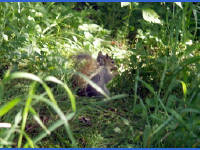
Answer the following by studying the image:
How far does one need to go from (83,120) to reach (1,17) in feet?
4.49

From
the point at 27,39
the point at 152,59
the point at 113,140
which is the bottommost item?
the point at 113,140

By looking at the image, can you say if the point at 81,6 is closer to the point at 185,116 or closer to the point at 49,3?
the point at 49,3

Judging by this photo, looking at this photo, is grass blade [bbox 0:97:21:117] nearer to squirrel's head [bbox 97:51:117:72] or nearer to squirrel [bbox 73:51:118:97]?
squirrel [bbox 73:51:118:97]

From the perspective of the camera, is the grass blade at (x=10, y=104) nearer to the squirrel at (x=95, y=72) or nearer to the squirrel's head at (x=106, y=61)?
the squirrel at (x=95, y=72)

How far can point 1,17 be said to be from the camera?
3.47m

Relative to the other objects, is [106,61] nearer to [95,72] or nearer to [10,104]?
[95,72]

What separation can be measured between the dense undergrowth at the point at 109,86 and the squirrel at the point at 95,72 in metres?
0.09

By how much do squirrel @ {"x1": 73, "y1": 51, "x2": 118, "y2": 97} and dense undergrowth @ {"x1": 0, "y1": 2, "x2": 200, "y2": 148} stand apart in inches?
A: 3.5

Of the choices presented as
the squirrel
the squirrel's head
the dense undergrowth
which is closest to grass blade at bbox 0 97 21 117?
the dense undergrowth

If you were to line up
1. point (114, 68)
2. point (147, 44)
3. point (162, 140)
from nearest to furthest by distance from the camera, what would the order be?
point (162, 140)
point (114, 68)
point (147, 44)

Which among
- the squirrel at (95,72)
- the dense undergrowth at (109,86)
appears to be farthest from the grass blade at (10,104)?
the squirrel at (95,72)

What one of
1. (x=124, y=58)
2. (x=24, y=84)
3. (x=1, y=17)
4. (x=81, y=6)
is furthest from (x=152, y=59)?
(x=81, y=6)

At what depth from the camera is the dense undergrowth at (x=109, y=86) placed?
234 cm

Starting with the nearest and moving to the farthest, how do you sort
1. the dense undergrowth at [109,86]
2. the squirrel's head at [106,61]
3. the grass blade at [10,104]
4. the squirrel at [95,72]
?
the grass blade at [10,104] → the dense undergrowth at [109,86] → the squirrel at [95,72] → the squirrel's head at [106,61]
